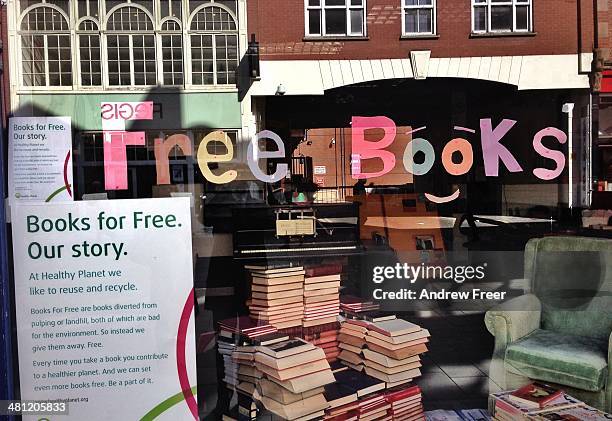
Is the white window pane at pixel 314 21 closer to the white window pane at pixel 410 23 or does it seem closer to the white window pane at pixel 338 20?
the white window pane at pixel 338 20

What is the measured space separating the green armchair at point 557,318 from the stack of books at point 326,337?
93 centimetres

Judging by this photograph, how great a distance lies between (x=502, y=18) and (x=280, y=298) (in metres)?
2.01

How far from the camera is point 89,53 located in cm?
292

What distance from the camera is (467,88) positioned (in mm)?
3086

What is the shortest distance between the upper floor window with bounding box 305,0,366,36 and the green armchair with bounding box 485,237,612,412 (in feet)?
5.60

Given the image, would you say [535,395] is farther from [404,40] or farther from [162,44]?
[162,44]

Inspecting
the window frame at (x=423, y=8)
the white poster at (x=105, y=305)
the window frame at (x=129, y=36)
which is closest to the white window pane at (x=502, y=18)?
the window frame at (x=423, y=8)

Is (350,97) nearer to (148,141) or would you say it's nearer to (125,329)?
(148,141)

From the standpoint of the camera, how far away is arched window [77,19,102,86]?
291cm

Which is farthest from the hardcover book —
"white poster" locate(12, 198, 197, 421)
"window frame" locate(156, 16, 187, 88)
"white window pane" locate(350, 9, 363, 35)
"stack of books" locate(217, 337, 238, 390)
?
"window frame" locate(156, 16, 187, 88)

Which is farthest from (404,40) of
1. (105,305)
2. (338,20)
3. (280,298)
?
(105,305)

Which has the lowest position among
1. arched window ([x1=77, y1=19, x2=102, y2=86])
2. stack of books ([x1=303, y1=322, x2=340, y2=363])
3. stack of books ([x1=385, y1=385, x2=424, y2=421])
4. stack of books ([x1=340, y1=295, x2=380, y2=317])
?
stack of books ([x1=385, y1=385, x2=424, y2=421])

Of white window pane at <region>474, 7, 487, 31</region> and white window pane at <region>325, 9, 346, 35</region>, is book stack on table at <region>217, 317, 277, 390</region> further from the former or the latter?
white window pane at <region>474, 7, 487, 31</region>

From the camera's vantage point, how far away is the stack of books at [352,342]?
10.8 feet
